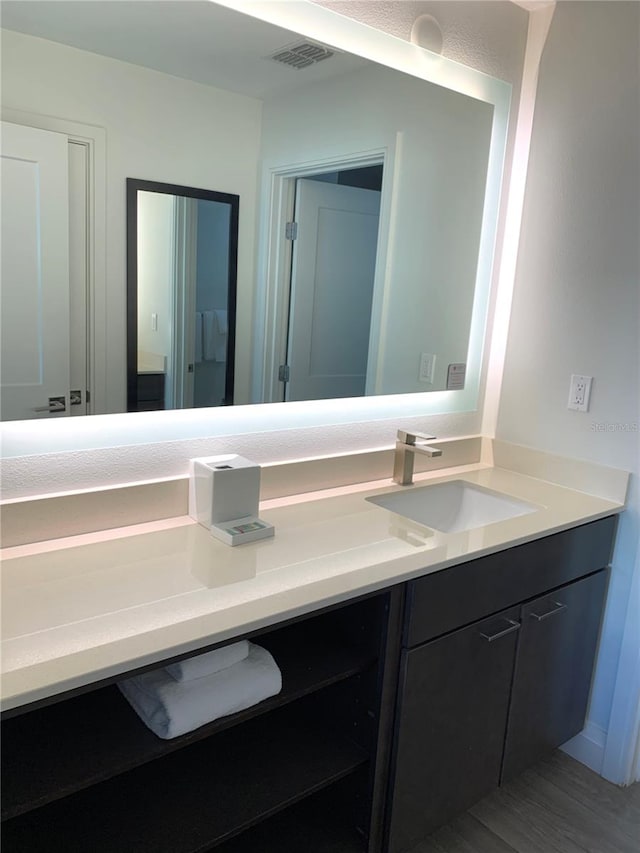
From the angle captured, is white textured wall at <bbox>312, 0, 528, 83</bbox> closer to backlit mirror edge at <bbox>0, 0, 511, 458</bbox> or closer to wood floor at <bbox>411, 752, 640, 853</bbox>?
backlit mirror edge at <bbox>0, 0, 511, 458</bbox>

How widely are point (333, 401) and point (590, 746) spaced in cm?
138

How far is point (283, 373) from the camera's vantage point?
73.4 inches

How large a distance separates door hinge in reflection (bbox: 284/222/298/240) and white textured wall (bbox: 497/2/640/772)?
856 millimetres

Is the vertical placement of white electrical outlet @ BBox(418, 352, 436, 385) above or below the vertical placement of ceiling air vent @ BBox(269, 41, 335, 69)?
below

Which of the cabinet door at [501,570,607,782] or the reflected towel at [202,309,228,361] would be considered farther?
the cabinet door at [501,570,607,782]

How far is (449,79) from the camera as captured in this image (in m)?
2.01

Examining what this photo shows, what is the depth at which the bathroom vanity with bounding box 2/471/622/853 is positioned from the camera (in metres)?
1.16

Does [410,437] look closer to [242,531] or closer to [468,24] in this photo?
[242,531]

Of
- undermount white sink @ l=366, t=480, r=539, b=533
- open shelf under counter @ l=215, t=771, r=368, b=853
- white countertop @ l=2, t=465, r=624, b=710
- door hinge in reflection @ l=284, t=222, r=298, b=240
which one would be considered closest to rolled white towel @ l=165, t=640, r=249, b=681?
white countertop @ l=2, t=465, r=624, b=710

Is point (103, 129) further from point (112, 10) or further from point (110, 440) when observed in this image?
point (110, 440)

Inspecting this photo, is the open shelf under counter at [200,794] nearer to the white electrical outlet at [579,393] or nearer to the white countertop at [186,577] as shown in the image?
the white countertop at [186,577]

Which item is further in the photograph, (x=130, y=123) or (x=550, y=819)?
(x=550, y=819)

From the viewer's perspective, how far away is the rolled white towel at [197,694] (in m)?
1.22

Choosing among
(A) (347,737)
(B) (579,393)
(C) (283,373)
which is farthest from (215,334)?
(B) (579,393)
